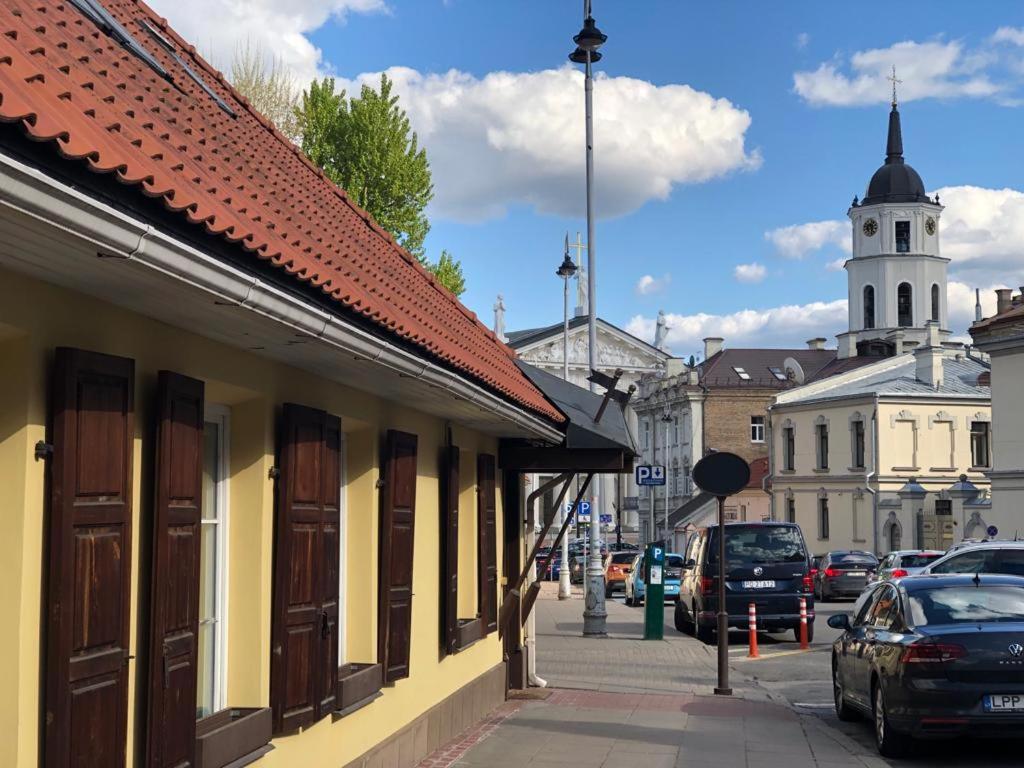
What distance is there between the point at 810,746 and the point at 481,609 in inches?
127

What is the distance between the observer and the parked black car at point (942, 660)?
1106 cm

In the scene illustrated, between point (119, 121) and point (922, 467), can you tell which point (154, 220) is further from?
point (922, 467)

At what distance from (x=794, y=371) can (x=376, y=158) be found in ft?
208

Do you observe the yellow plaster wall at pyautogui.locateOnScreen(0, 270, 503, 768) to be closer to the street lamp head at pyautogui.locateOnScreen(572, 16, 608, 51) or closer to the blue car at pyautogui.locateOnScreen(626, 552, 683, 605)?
the street lamp head at pyautogui.locateOnScreen(572, 16, 608, 51)

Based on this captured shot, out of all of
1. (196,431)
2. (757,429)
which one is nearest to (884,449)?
(757,429)

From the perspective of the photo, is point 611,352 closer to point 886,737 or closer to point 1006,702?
point 886,737

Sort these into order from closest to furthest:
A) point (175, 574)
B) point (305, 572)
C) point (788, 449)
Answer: point (175, 574) → point (305, 572) → point (788, 449)

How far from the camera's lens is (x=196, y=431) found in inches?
245

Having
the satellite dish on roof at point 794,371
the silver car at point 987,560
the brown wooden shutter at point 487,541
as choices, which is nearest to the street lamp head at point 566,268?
the silver car at point 987,560

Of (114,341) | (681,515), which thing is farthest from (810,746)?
(681,515)

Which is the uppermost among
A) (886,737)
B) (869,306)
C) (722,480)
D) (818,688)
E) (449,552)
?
(869,306)

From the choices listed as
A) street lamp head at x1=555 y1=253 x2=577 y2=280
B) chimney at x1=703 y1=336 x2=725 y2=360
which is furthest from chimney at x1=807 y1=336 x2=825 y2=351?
street lamp head at x1=555 y1=253 x2=577 y2=280

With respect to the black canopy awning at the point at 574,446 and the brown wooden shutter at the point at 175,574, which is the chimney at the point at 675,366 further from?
the brown wooden shutter at the point at 175,574

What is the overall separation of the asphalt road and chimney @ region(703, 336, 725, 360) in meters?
65.1
